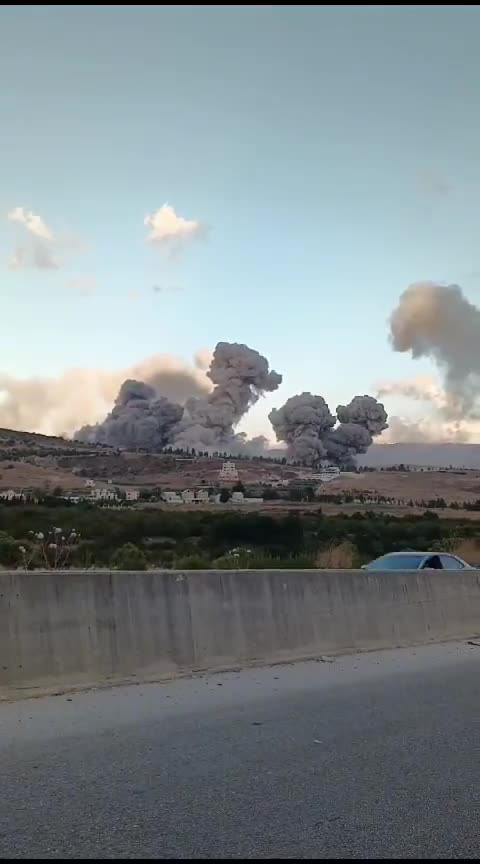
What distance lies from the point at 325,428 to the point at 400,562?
117 m

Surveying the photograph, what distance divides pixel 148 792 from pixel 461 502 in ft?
247

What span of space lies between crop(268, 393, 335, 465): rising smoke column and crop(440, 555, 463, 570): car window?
108 m

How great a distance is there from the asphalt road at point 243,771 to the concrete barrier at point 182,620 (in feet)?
0.92

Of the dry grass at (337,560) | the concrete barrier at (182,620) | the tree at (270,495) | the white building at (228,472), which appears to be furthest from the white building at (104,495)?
the concrete barrier at (182,620)

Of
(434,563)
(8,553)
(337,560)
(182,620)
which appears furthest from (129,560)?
(182,620)

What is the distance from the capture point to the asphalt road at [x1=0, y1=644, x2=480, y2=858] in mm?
4391

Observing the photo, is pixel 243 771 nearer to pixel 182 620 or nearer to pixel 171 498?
pixel 182 620

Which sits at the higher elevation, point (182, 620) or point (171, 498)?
point (171, 498)

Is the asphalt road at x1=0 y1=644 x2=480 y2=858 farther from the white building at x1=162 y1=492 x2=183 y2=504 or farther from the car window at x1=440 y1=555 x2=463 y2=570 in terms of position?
the white building at x1=162 y1=492 x2=183 y2=504

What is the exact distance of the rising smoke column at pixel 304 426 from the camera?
124 metres

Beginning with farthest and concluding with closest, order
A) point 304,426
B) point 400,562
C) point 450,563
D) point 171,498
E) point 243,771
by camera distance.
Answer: point 304,426, point 171,498, point 450,563, point 400,562, point 243,771

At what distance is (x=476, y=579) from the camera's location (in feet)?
44.9

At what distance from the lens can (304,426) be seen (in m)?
128

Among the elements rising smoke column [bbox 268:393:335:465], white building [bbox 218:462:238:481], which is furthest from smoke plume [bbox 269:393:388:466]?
white building [bbox 218:462:238:481]
